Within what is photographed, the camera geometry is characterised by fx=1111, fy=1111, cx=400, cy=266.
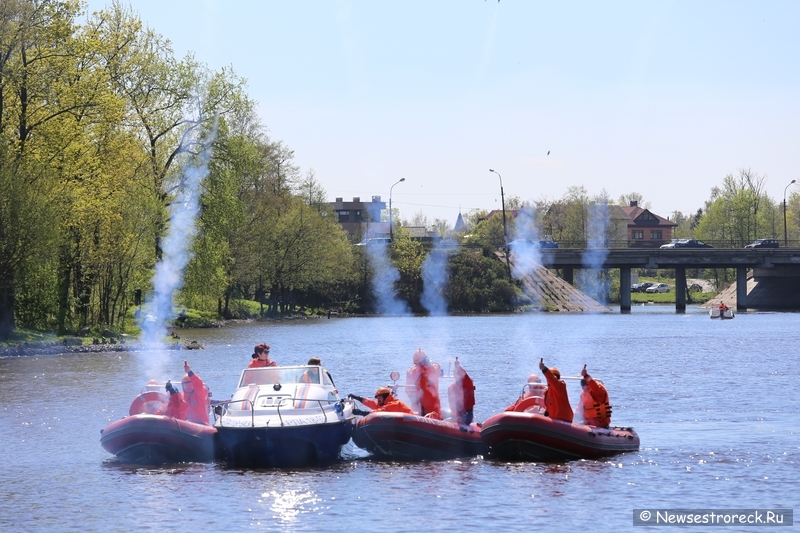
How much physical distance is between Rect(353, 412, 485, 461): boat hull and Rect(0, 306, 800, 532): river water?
36cm

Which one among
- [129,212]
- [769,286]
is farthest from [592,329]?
[769,286]

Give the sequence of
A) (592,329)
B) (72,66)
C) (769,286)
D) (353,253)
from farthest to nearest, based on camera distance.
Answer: (769,286) < (353,253) < (592,329) < (72,66)

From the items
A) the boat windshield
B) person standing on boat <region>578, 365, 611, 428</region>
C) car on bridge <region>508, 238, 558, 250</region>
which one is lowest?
person standing on boat <region>578, 365, 611, 428</region>

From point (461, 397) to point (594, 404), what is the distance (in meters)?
3.18

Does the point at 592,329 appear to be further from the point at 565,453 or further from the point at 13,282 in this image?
the point at 565,453

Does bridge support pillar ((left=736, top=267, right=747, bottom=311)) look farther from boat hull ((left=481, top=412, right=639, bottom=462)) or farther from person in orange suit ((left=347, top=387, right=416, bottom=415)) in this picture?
person in orange suit ((left=347, top=387, right=416, bottom=415))

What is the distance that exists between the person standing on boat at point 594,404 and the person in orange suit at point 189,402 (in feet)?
28.8

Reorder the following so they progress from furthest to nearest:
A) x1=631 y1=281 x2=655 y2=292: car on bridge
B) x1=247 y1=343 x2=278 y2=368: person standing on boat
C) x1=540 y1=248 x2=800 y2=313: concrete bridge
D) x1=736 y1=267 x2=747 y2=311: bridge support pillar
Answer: x1=631 y1=281 x2=655 y2=292: car on bridge, x1=736 y1=267 x2=747 y2=311: bridge support pillar, x1=540 y1=248 x2=800 y2=313: concrete bridge, x1=247 y1=343 x2=278 y2=368: person standing on boat

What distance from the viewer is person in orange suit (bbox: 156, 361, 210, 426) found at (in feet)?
83.0

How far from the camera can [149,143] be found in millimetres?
71188

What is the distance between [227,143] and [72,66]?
1910cm

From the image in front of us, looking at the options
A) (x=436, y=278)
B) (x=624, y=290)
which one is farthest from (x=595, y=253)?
(x=436, y=278)

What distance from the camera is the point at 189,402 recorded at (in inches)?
1010

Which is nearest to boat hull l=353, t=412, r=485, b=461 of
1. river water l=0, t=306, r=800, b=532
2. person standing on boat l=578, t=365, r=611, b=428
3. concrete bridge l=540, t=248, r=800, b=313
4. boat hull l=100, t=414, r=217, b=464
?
river water l=0, t=306, r=800, b=532
